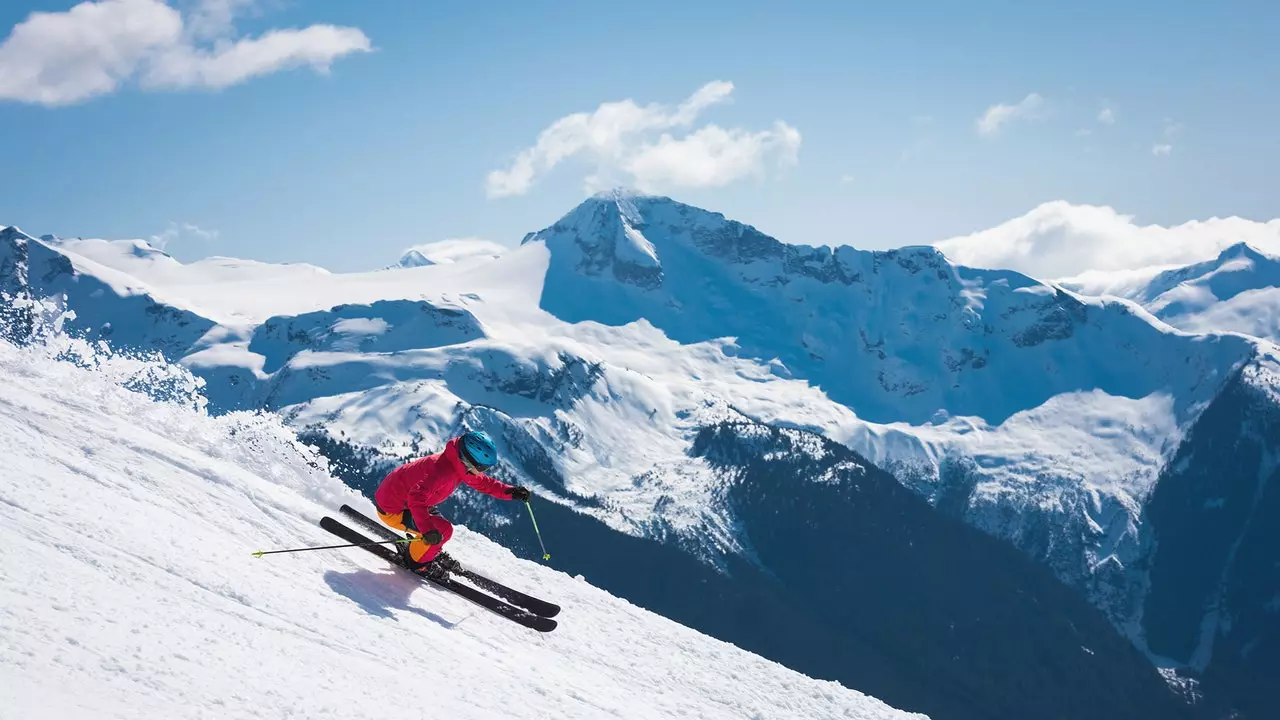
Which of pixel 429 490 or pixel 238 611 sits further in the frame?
pixel 429 490

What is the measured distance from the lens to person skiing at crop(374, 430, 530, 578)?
58.1ft

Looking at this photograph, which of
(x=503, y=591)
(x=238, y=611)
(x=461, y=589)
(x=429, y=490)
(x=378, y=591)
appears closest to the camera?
(x=238, y=611)

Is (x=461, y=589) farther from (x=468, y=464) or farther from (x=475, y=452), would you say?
(x=475, y=452)

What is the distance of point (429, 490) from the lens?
58.2 feet

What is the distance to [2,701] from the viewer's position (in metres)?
9.04

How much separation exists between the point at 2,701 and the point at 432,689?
5.77 meters

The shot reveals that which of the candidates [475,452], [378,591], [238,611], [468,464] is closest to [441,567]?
[378,591]

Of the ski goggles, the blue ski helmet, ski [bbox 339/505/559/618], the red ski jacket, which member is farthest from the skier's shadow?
the blue ski helmet

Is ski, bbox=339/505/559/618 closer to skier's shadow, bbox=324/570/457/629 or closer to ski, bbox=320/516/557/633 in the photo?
ski, bbox=320/516/557/633

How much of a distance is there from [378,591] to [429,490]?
6.28 feet

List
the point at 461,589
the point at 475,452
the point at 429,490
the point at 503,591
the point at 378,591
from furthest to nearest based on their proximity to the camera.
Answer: the point at 503,591 < the point at 461,589 < the point at 429,490 < the point at 475,452 < the point at 378,591

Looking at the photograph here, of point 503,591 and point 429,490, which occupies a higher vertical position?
point 429,490

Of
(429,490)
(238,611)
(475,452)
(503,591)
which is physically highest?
(475,452)

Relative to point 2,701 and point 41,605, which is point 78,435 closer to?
point 41,605
